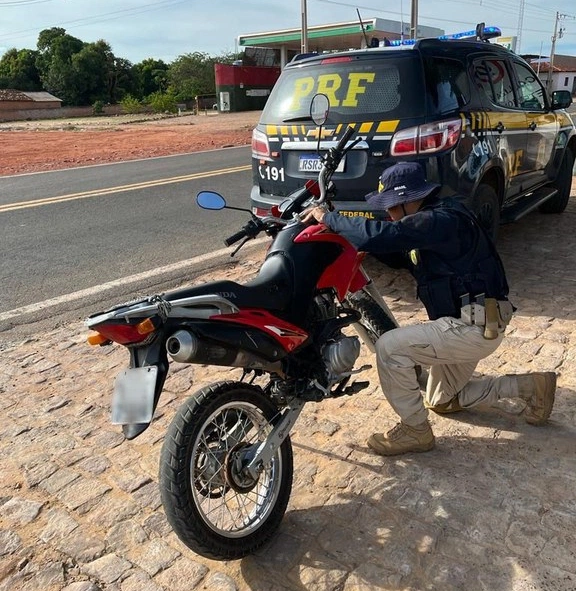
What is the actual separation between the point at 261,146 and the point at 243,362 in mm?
3338

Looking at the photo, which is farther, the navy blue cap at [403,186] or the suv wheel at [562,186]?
the suv wheel at [562,186]

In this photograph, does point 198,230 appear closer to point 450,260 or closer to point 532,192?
point 532,192

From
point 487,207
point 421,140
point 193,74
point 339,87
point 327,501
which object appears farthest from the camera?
point 193,74

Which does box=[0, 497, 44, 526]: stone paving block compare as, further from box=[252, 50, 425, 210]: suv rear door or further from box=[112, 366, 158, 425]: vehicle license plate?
box=[252, 50, 425, 210]: suv rear door

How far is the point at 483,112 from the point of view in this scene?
5.07m

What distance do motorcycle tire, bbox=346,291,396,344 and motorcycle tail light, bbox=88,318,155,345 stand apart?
5.04 ft

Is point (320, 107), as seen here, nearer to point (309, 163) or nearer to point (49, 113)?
point (309, 163)

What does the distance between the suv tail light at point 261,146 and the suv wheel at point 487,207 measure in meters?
1.79

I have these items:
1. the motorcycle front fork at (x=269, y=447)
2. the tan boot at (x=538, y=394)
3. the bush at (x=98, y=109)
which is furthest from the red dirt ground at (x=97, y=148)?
the bush at (x=98, y=109)

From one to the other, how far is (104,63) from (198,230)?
6581 cm

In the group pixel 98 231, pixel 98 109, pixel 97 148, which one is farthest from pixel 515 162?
pixel 98 109

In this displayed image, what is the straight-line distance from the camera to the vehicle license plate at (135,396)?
2.04m

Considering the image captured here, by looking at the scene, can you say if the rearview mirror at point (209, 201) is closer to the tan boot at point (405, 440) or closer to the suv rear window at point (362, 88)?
the tan boot at point (405, 440)

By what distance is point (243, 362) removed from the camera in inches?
93.8
